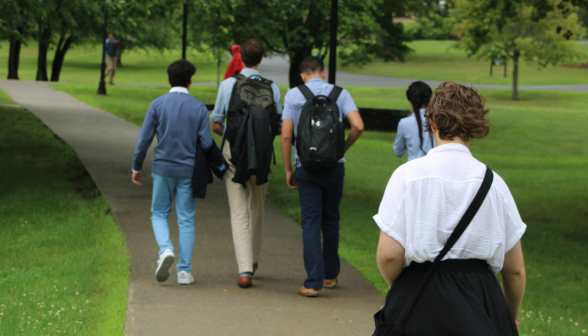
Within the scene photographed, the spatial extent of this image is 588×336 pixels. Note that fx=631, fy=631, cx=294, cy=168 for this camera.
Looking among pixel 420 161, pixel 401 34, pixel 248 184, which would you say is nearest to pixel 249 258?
pixel 248 184

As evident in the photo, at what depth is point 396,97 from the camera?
34.7 meters

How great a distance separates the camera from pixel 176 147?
16.2 ft

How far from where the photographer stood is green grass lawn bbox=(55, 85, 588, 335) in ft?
20.1

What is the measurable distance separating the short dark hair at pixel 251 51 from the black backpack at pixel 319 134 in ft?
2.40

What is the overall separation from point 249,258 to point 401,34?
1752 cm

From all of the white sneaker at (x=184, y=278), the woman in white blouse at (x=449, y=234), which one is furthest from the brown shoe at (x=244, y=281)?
the woman in white blouse at (x=449, y=234)

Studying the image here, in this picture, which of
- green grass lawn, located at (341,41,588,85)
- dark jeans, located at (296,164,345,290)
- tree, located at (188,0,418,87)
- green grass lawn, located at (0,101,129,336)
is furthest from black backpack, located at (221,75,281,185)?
green grass lawn, located at (341,41,588,85)

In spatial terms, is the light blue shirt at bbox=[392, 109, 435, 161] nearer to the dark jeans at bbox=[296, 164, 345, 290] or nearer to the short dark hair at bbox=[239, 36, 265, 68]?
the dark jeans at bbox=[296, 164, 345, 290]

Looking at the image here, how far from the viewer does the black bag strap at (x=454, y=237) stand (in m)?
2.27

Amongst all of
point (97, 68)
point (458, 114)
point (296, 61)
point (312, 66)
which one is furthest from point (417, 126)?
point (97, 68)

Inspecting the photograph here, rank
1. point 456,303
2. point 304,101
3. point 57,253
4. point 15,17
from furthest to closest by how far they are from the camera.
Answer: point 15,17 < point 57,253 < point 304,101 < point 456,303

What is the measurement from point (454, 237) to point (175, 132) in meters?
3.09

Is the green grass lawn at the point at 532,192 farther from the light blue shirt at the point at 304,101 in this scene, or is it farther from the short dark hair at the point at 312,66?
the short dark hair at the point at 312,66

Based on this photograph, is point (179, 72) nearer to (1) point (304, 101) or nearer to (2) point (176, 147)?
(2) point (176, 147)
